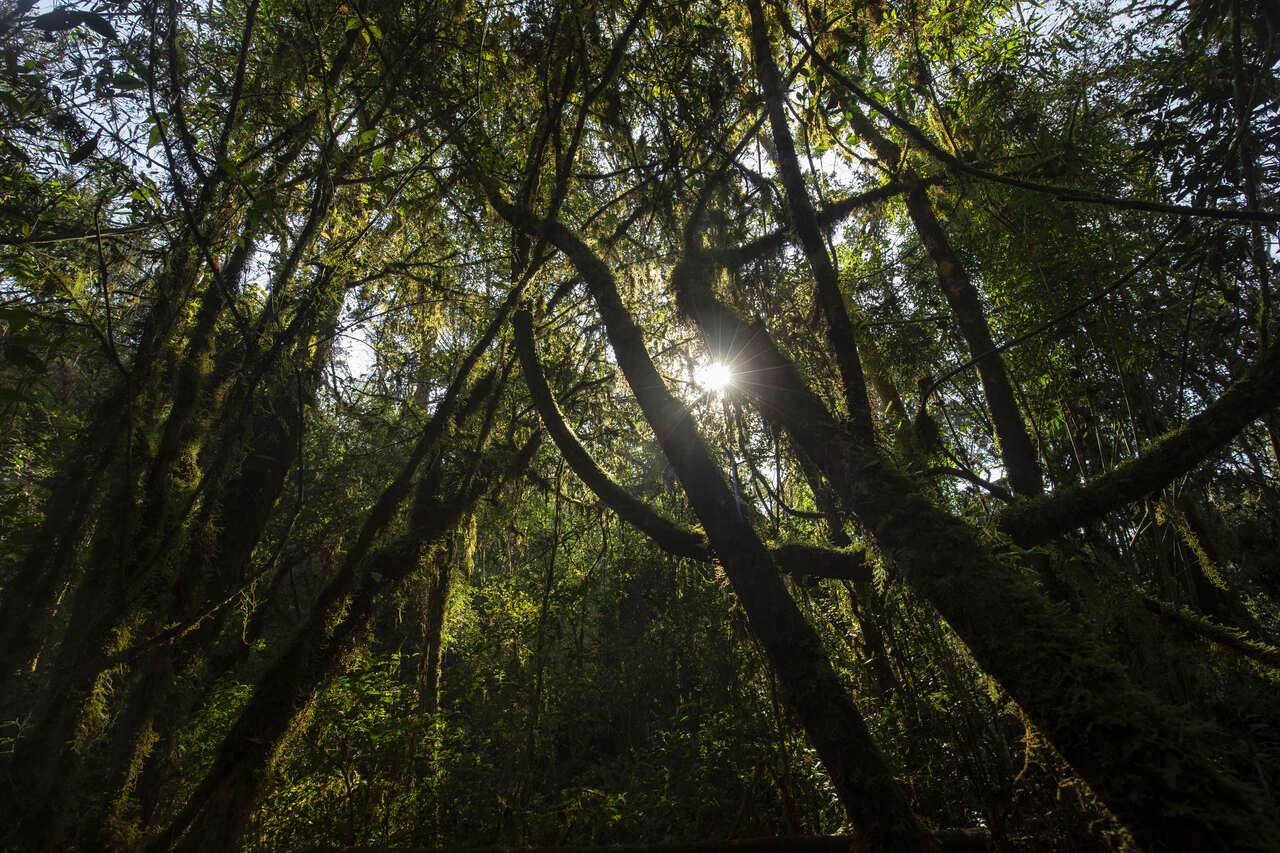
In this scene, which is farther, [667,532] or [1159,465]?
[667,532]

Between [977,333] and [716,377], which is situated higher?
A: [977,333]

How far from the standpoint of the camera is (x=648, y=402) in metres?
3.10

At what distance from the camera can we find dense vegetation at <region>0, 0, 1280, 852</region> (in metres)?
2.38

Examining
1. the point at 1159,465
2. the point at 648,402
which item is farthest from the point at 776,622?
the point at 1159,465

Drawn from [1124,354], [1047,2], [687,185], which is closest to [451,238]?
[687,185]

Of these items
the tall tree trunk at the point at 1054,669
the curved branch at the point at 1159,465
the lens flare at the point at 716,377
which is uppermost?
the lens flare at the point at 716,377

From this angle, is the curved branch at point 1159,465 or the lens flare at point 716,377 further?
the lens flare at point 716,377

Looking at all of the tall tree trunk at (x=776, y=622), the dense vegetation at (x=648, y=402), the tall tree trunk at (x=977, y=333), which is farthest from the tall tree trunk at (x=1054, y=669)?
the tall tree trunk at (x=977, y=333)

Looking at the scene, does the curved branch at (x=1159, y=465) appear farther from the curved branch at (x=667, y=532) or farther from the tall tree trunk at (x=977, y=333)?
the tall tree trunk at (x=977, y=333)

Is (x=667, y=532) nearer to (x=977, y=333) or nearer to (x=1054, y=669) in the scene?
(x=1054, y=669)

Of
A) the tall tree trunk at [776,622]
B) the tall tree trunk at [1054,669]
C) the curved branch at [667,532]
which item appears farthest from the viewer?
the curved branch at [667,532]

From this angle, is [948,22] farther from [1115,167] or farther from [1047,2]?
[1115,167]

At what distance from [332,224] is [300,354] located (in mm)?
1066

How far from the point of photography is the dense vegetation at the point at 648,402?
238 cm
